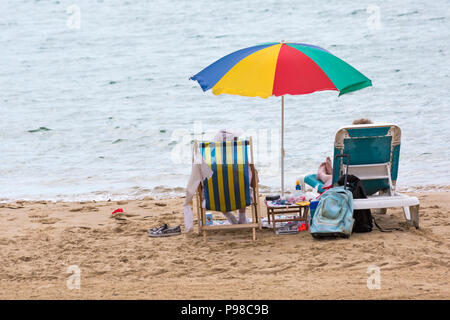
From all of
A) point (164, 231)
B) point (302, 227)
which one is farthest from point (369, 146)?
point (164, 231)

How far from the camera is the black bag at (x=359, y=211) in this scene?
199 inches

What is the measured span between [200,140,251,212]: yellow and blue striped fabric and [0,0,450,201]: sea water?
1.86 feet

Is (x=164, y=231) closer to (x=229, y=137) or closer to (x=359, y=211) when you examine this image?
(x=229, y=137)

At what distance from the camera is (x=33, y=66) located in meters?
19.8

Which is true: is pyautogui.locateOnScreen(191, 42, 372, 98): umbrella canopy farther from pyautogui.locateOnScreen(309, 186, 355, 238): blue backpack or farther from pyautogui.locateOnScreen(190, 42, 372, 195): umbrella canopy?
pyautogui.locateOnScreen(309, 186, 355, 238): blue backpack

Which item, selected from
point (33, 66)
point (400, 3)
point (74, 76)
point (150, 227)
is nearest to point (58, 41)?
point (33, 66)

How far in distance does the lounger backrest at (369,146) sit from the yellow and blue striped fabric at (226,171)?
2.60 ft

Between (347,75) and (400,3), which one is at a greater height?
(400,3)

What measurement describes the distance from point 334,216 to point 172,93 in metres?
12.3

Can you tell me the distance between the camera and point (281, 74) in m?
4.98

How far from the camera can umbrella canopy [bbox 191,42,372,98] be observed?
16.2 ft

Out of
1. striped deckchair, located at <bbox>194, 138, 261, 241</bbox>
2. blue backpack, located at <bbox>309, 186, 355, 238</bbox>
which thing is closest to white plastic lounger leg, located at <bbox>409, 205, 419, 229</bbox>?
blue backpack, located at <bbox>309, 186, 355, 238</bbox>
